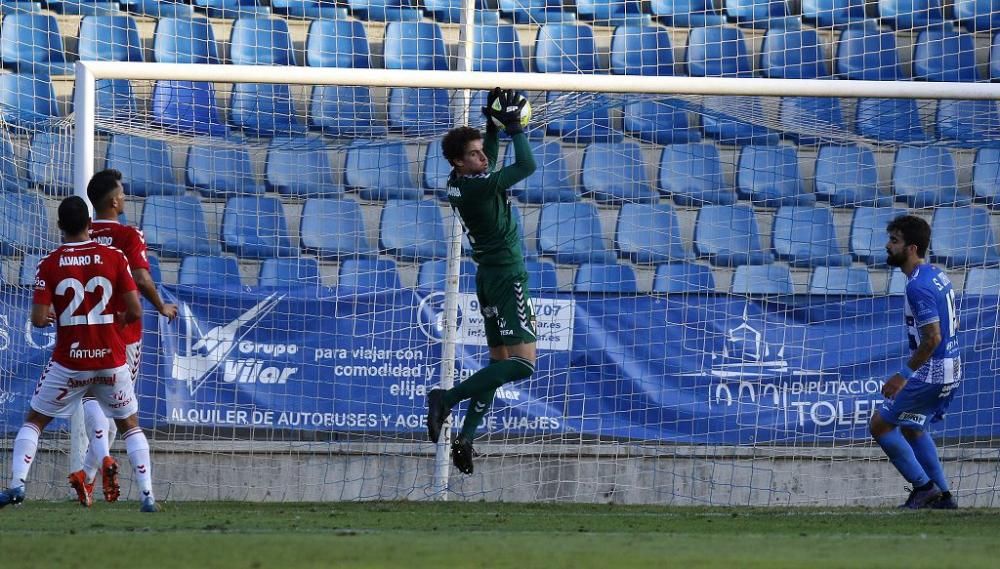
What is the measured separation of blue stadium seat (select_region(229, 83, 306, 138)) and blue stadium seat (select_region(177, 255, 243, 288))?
41.9 inches

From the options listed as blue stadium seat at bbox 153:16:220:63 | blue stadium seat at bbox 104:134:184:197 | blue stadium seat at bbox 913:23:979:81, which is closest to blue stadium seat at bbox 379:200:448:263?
blue stadium seat at bbox 104:134:184:197

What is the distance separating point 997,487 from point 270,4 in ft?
24.0

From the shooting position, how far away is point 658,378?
9148 millimetres

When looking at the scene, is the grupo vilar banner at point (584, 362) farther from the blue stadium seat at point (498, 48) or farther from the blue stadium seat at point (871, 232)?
the blue stadium seat at point (498, 48)

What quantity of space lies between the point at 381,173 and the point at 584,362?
7.88 ft

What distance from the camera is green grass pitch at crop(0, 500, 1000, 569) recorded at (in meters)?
4.38

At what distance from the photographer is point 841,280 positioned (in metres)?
9.90

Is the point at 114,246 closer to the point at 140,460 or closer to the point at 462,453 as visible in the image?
the point at 140,460

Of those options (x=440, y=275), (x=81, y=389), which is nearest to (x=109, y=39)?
(x=440, y=275)

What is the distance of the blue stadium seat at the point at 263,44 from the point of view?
11828 millimetres

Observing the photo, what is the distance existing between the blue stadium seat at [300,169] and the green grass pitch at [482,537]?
10.3ft

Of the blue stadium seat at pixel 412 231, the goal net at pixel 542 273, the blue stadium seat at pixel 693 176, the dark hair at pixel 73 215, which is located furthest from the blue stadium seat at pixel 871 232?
the dark hair at pixel 73 215

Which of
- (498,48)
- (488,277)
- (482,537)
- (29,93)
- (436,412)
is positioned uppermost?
(498,48)

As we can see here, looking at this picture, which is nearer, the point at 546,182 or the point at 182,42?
the point at 546,182
